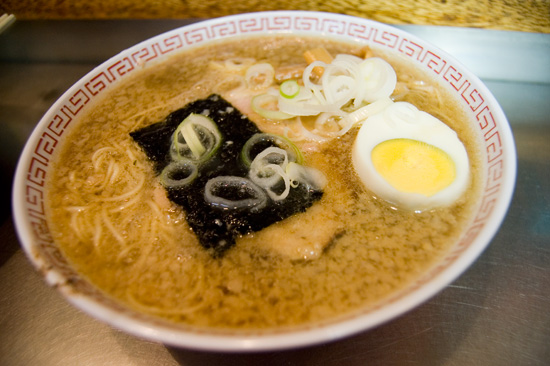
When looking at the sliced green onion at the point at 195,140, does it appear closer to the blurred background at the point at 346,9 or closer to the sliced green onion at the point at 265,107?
the sliced green onion at the point at 265,107

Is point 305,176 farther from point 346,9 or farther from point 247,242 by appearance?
point 346,9

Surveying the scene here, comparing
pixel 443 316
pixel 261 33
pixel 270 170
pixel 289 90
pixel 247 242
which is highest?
pixel 261 33

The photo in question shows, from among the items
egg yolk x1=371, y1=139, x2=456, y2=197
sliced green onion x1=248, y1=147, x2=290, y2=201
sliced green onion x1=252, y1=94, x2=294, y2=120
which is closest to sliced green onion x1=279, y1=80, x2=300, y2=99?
sliced green onion x1=252, y1=94, x2=294, y2=120

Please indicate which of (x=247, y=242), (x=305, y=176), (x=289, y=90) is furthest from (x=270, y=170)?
(x=289, y=90)

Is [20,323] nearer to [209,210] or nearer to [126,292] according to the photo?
[126,292]

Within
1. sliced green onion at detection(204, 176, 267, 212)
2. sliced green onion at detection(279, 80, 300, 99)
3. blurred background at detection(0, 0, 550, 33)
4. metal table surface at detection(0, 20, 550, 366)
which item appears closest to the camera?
metal table surface at detection(0, 20, 550, 366)

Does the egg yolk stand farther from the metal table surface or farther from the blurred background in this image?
the blurred background

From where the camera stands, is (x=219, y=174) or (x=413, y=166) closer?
(x=413, y=166)

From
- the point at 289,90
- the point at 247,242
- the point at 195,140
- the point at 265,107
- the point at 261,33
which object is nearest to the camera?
the point at 247,242
